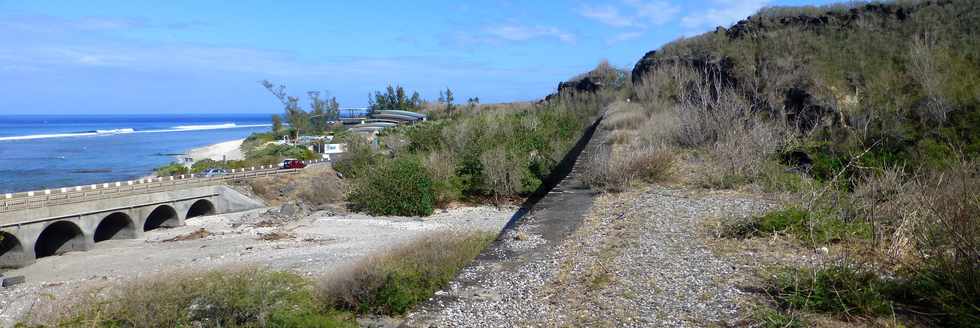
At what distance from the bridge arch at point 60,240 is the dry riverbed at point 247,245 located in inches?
37.7

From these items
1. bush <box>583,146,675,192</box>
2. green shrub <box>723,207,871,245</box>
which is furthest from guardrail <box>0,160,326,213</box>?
green shrub <box>723,207,871,245</box>

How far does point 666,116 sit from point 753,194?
9900 millimetres

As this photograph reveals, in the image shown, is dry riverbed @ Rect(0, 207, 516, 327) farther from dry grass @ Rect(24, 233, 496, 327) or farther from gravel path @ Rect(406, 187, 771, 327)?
gravel path @ Rect(406, 187, 771, 327)

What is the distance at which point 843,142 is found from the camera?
1939cm

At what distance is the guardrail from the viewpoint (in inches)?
1048

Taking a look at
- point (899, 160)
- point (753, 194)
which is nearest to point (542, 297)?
point (753, 194)

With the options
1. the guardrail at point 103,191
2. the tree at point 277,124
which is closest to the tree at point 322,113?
the tree at point 277,124

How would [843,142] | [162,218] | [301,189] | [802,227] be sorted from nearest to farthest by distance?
[802,227]
[843,142]
[162,218]
[301,189]

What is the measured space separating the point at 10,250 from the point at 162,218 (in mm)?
8893

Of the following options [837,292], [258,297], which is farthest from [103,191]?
[837,292]

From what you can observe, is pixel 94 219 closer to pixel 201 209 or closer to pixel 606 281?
pixel 201 209

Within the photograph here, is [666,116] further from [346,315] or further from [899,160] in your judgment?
[346,315]

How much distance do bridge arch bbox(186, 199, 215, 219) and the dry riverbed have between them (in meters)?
1.94

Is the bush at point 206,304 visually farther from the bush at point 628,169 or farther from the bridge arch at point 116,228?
the bridge arch at point 116,228
